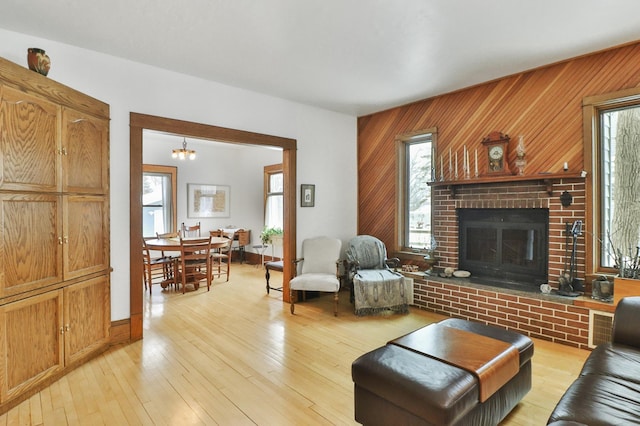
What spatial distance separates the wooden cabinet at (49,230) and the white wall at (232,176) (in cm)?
450

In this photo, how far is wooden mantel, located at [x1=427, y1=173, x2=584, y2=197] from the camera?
133 inches

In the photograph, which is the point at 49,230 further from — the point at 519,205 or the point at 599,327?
the point at 599,327

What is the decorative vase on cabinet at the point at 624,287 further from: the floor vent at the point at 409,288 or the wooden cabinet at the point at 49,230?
the wooden cabinet at the point at 49,230

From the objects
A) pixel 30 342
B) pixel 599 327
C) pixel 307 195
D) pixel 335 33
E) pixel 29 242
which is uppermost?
pixel 335 33

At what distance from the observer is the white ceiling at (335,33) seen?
2510 millimetres

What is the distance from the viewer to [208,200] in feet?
25.9

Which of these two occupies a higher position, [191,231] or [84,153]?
[84,153]

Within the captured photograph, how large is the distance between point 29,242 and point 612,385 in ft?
12.1

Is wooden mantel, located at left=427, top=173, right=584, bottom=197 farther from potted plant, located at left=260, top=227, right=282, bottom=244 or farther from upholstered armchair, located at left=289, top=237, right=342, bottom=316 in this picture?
potted plant, located at left=260, top=227, right=282, bottom=244

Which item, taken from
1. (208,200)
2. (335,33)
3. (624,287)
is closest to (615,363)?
(624,287)

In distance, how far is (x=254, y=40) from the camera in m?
3.00

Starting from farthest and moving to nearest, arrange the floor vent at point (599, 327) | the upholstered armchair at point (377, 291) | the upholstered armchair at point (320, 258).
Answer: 1. the upholstered armchair at point (320, 258)
2. the upholstered armchair at point (377, 291)
3. the floor vent at point (599, 327)

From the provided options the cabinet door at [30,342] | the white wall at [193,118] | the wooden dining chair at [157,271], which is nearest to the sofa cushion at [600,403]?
the cabinet door at [30,342]

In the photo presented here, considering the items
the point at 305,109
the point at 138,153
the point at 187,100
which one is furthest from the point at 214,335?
the point at 305,109
